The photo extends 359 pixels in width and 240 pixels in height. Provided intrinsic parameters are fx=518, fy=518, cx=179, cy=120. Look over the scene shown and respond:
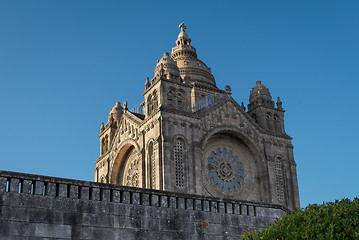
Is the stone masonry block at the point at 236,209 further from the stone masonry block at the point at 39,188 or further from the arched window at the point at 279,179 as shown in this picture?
the arched window at the point at 279,179

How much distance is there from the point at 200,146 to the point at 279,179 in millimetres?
9334

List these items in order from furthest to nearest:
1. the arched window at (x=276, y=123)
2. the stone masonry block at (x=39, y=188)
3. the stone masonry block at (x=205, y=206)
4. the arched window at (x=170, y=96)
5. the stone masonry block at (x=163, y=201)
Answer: the arched window at (x=276, y=123)
the arched window at (x=170, y=96)
the stone masonry block at (x=205, y=206)
the stone masonry block at (x=163, y=201)
the stone masonry block at (x=39, y=188)

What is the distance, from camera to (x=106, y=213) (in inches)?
747

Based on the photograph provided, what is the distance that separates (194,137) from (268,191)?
8.92m

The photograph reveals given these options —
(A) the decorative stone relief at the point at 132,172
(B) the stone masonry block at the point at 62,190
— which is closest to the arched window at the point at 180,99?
(A) the decorative stone relief at the point at 132,172

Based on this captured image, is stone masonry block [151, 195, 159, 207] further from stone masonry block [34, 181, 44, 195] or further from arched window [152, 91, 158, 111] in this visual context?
arched window [152, 91, 158, 111]

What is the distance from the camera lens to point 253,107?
51156mm

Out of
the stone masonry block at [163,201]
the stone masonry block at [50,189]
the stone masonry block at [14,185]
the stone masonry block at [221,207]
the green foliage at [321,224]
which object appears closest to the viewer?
the green foliage at [321,224]

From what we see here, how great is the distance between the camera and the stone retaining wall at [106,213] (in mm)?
17484

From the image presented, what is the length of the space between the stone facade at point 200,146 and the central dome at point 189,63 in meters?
3.85

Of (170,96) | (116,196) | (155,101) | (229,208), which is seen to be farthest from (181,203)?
(170,96)

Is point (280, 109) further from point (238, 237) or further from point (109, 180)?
point (238, 237)

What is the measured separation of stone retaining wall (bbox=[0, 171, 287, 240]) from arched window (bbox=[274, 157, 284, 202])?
82.9 ft

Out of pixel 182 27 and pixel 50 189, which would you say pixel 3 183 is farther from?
pixel 182 27
